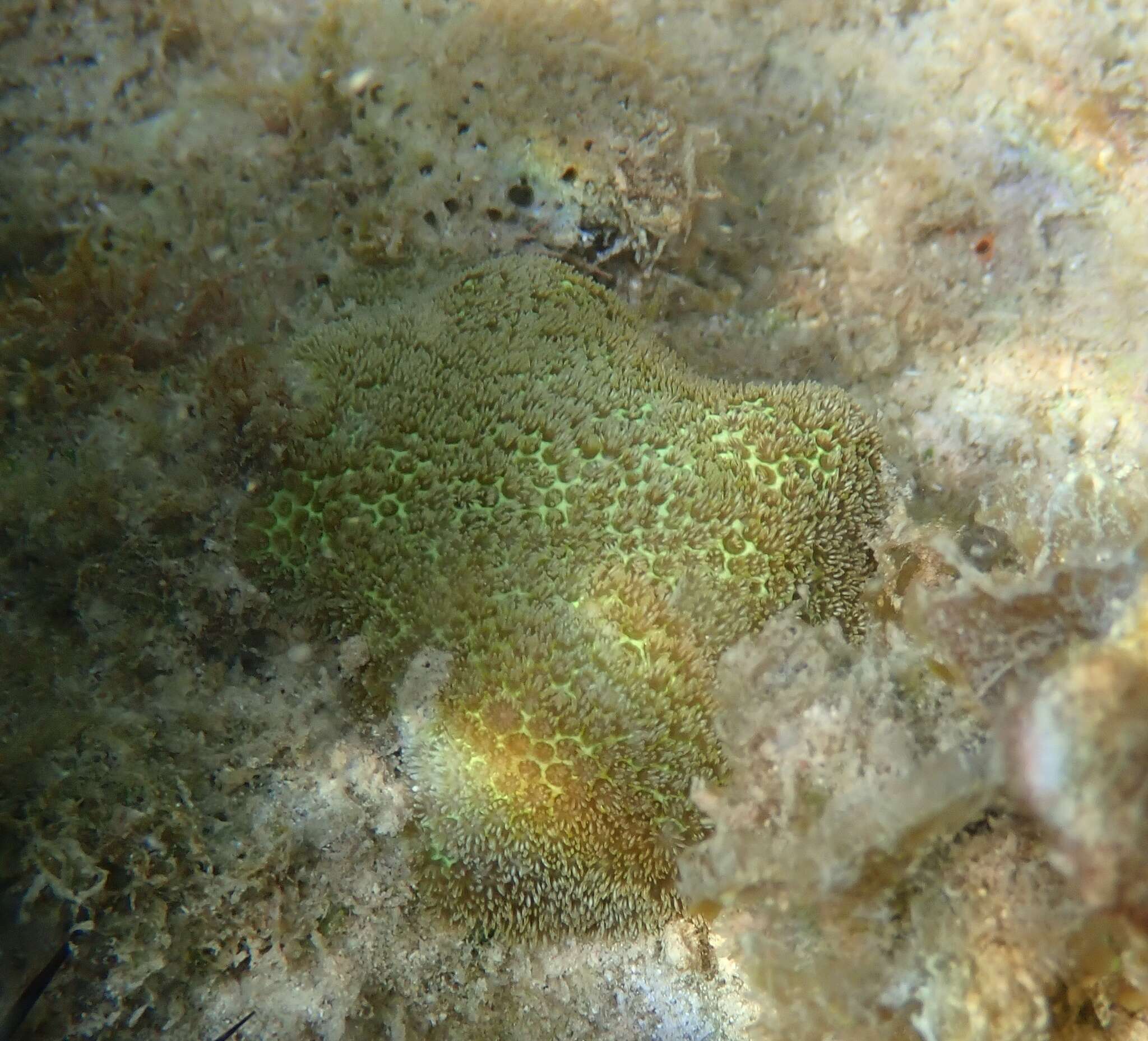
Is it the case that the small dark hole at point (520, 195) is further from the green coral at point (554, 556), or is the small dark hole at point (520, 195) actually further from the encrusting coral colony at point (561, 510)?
the green coral at point (554, 556)

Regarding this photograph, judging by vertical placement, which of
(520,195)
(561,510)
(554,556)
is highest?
(520,195)

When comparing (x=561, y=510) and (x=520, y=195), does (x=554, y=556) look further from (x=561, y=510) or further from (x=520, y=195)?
(x=520, y=195)

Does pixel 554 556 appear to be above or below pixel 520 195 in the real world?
below

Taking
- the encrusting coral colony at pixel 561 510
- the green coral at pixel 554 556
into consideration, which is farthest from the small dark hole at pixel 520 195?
the green coral at pixel 554 556

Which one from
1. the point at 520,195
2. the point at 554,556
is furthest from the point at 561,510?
the point at 520,195

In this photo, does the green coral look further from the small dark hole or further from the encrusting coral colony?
the small dark hole

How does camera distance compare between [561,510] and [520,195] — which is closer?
[561,510]

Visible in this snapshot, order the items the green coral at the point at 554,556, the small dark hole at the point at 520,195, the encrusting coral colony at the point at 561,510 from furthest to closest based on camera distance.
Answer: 1. the small dark hole at the point at 520,195
2. the green coral at the point at 554,556
3. the encrusting coral colony at the point at 561,510
